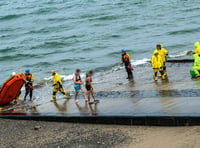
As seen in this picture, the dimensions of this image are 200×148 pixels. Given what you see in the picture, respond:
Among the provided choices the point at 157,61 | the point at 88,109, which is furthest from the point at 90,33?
the point at 88,109

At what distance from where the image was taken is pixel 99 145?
460 inches

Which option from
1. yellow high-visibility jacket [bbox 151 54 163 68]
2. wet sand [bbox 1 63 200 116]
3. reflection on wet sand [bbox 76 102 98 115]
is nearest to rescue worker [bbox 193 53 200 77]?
wet sand [bbox 1 63 200 116]

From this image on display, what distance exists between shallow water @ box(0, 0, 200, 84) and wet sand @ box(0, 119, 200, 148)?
1140cm

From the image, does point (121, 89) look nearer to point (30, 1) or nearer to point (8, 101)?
point (8, 101)

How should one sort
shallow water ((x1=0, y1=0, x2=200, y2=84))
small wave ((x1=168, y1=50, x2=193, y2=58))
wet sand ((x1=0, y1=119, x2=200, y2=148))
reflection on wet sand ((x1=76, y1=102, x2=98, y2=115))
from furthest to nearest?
shallow water ((x1=0, y1=0, x2=200, y2=84))
small wave ((x1=168, y1=50, x2=193, y2=58))
reflection on wet sand ((x1=76, y1=102, x2=98, y2=115))
wet sand ((x1=0, y1=119, x2=200, y2=148))

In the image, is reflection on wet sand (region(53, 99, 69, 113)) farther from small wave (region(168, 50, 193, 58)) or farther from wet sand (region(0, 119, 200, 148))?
small wave (region(168, 50, 193, 58))

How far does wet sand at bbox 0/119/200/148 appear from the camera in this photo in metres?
11.1

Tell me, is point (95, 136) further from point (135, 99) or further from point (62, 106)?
point (62, 106)

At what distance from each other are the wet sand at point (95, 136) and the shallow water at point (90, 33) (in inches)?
449

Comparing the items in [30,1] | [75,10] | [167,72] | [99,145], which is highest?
[30,1]

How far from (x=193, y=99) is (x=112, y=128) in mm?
2703

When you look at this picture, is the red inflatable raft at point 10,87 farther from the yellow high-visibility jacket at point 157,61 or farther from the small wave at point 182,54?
the small wave at point 182,54

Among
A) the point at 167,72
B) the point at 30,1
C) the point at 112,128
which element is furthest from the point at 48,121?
the point at 30,1

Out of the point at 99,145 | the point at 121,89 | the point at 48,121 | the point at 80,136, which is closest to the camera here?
the point at 99,145
